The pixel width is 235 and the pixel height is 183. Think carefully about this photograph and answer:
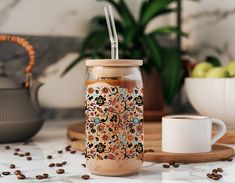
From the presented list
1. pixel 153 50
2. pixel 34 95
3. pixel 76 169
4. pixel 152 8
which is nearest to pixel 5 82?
pixel 34 95

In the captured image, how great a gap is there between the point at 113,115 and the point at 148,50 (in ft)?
2.96

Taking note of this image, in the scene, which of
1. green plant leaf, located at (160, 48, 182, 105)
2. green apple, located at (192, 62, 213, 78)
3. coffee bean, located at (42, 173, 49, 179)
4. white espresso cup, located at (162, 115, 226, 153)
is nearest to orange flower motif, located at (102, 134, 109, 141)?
coffee bean, located at (42, 173, 49, 179)

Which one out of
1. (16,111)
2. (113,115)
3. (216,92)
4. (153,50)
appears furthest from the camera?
(153,50)

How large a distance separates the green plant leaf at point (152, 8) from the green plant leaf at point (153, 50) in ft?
0.28

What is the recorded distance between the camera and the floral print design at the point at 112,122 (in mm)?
957

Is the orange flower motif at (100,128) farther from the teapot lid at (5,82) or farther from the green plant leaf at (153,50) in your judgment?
the green plant leaf at (153,50)

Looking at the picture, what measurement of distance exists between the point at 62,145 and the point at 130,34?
22.5 inches

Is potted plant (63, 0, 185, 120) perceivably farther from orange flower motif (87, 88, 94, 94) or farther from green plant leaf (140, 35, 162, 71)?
orange flower motif (87, 88, 94, 94)

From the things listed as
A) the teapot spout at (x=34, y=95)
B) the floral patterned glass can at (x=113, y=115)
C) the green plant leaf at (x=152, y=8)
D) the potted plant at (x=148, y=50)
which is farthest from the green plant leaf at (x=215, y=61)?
the floral patterned glass can at (x=113, y=115)

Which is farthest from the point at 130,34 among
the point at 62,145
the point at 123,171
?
the point at 123,171

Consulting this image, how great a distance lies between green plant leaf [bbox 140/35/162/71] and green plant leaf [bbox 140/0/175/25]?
84mm

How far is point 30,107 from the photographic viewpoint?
1418 millimetres

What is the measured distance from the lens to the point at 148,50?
1.83 meters

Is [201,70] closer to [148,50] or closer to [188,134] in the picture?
[148,50]
